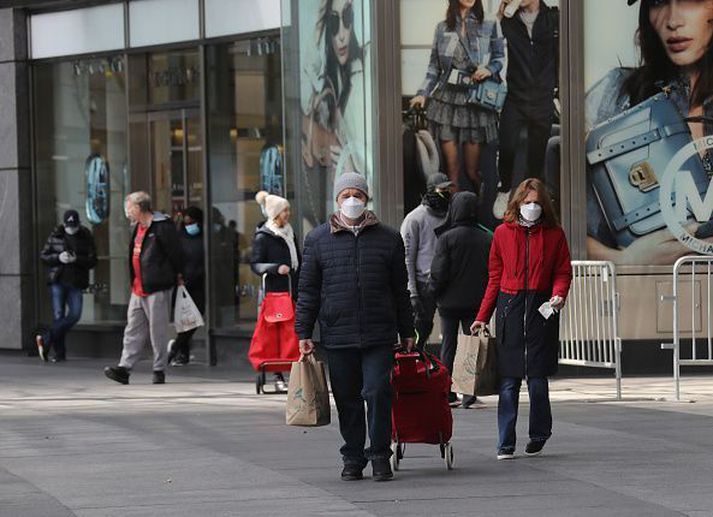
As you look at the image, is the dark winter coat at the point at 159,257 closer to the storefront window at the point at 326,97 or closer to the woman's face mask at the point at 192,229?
the storefront window at the point at 326,97

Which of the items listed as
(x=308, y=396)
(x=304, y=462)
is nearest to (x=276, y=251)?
(x=304, y=462)

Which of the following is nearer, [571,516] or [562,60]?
[571,516]

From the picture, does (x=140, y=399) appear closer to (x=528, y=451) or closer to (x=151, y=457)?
(x=151, y=457)

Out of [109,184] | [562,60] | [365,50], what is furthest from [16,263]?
[562,60]

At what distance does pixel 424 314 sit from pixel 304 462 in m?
3.77

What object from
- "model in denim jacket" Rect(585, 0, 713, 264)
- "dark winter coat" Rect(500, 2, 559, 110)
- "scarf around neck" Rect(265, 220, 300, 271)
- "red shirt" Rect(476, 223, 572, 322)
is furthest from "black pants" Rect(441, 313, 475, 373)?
"dark winter coat" Rect(500, 2, 559, 110)

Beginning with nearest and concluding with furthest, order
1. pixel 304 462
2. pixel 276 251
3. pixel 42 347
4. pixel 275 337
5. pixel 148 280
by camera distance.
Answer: pixel 304 462 → pixel 275 337 → pixel 276 251 → pixel 148 280 → pixel 42 347

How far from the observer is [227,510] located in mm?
8844

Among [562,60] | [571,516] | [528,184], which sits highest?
[562,60]

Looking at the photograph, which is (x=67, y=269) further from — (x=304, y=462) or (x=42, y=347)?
(x=304, y=462)

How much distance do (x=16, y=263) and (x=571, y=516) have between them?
14429 mm

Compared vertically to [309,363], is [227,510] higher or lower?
lower

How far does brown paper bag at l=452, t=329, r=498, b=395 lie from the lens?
1086cm

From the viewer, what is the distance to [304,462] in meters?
10.8
